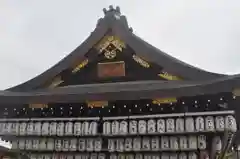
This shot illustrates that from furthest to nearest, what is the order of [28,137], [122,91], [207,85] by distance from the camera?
[28,137], [122,91], [207,85]

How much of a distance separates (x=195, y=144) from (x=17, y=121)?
16.6ft

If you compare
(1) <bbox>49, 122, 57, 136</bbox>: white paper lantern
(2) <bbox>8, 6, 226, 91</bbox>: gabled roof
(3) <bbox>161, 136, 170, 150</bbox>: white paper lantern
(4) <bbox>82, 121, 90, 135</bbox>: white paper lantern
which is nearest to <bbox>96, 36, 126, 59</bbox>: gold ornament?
(2) <bbox>8, 6, 226, 91</bbox>: gabled roof

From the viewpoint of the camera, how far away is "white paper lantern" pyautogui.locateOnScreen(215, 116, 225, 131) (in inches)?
325

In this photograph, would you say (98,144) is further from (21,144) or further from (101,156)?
(21,144)

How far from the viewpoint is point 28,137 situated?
975cm

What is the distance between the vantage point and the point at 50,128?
9531mm

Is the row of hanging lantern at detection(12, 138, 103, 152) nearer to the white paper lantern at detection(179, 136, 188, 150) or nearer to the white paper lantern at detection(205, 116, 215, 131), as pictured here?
the white paper lantern at detection(179, 136, 188, 150)

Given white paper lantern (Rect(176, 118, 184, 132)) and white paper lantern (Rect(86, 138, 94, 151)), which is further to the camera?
white paper lantern (Rect(86, 138, 94, 151))

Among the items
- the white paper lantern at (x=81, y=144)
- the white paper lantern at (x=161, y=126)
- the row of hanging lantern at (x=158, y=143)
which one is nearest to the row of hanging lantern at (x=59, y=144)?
the white paper lantern at (x=81, y=144)

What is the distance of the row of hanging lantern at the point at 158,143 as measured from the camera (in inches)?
338

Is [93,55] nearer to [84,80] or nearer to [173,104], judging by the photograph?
[84,80]

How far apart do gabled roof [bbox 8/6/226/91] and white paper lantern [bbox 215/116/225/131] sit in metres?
1.13

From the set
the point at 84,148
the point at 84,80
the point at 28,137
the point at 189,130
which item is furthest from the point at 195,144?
the point at 28,137

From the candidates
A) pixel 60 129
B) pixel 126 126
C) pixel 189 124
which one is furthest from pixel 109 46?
pixel 189 124
